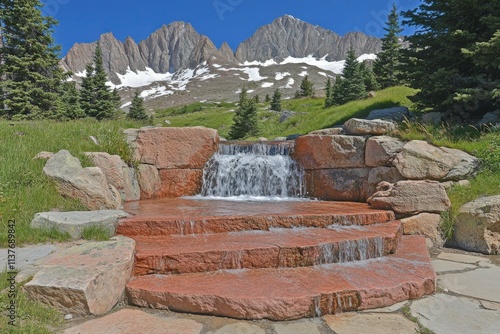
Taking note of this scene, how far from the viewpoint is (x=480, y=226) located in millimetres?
4750

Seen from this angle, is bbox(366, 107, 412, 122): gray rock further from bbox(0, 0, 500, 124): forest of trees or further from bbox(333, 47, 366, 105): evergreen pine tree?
bbox(333, 47, 366, 105): evergreen pine tree

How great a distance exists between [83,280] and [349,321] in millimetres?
2274

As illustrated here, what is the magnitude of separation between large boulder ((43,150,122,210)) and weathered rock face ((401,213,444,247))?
492cm

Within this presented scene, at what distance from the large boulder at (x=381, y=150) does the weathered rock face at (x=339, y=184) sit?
1.01ft

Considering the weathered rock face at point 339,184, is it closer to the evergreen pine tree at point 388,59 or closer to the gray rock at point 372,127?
the gray rock at point 372,127

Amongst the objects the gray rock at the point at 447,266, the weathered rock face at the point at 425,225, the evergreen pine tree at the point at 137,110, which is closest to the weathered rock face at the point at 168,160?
the weathered rock face at the point at 425,225

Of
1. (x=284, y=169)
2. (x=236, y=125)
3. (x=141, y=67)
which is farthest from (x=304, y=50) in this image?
(x=284, y=169)

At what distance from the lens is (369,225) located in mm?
4840

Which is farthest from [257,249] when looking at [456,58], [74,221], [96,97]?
[96,97]

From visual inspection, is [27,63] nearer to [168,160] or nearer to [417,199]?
[168,160]

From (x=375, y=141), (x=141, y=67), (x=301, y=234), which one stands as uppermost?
(x=141, y=67)

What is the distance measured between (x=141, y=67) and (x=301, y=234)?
585 feet

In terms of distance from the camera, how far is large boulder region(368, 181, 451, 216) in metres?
5.29

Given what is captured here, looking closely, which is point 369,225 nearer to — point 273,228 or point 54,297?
point 273,228
